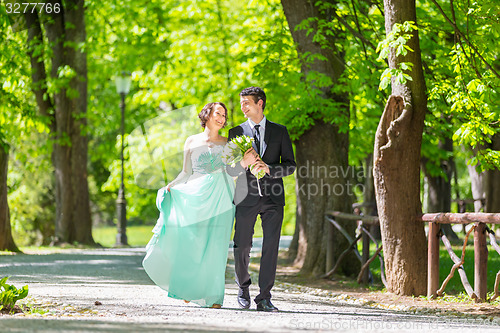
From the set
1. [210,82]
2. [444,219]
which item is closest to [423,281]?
[444,219]

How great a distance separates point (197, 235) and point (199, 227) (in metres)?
0.10

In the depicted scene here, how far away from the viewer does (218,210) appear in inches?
339

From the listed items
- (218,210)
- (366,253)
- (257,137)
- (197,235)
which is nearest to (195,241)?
(197,235)

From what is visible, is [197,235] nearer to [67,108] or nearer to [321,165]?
[321,165]

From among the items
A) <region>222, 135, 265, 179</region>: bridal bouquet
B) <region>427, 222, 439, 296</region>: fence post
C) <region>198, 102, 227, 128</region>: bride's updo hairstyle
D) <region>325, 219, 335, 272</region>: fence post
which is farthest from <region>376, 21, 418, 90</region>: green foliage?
<region>325, 219, 335, 272</region>: fence post

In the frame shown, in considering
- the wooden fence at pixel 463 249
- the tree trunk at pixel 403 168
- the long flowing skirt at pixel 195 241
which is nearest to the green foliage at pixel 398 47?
the tree trunk at pixel 403 168

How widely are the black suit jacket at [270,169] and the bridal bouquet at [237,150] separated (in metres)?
0.09

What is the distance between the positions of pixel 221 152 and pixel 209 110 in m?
0.51

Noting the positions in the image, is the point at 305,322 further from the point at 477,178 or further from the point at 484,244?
the point at 477,178

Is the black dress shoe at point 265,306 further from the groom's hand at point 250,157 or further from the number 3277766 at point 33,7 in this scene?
the number 3277766 at point 33,7

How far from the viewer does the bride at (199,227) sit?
843cm

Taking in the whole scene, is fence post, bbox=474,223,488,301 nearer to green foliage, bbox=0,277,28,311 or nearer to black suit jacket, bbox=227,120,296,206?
black suit jacket, bbox=227,120,296,206

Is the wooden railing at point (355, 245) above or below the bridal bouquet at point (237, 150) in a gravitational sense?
below

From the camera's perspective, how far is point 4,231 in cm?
1748
